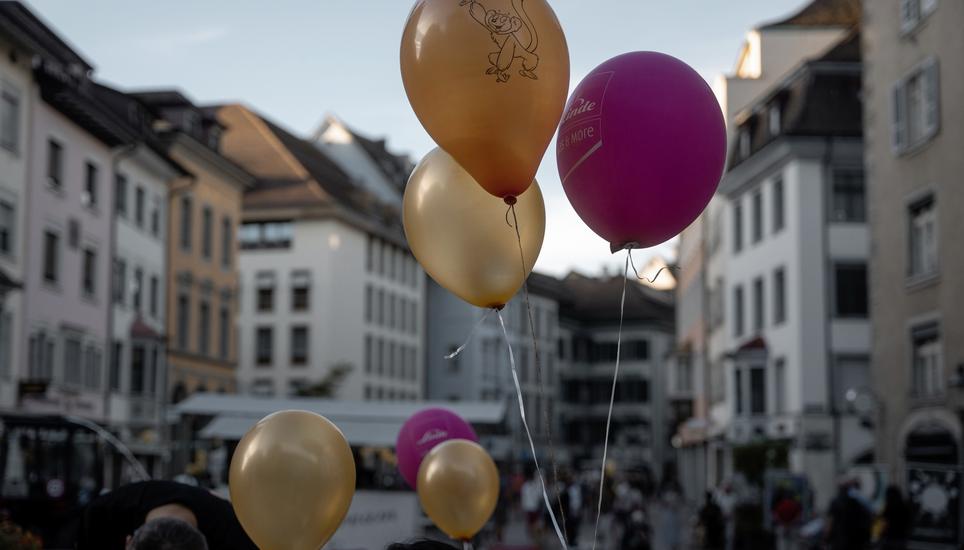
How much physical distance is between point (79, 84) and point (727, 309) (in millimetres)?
20943

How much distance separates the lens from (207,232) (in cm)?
5400

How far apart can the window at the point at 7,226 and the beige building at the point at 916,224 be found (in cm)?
1982

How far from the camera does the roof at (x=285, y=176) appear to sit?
2707 inches

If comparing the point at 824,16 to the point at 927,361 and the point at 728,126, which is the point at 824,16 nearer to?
the point at 728,126

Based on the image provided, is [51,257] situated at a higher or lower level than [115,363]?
higher

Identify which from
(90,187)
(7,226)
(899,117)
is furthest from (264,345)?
(899,117)

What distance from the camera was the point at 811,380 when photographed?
39500 mm

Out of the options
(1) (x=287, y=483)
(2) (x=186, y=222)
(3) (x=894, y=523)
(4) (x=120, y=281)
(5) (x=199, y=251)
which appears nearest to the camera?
(1) (x=287, y=483)

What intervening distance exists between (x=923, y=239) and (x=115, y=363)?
85.2ft

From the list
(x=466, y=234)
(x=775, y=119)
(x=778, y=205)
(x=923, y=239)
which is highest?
(x=775, y=119)

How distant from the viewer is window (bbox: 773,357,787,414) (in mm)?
41438

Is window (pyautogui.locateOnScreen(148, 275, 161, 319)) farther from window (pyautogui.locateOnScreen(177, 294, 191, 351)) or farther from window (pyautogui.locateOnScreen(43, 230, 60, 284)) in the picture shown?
window (pyautogui.locateOnScreen(43, 230, 60, 284))

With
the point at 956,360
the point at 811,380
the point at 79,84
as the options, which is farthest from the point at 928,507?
the point at 79,84

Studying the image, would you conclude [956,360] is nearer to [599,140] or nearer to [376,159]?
[599,140]
